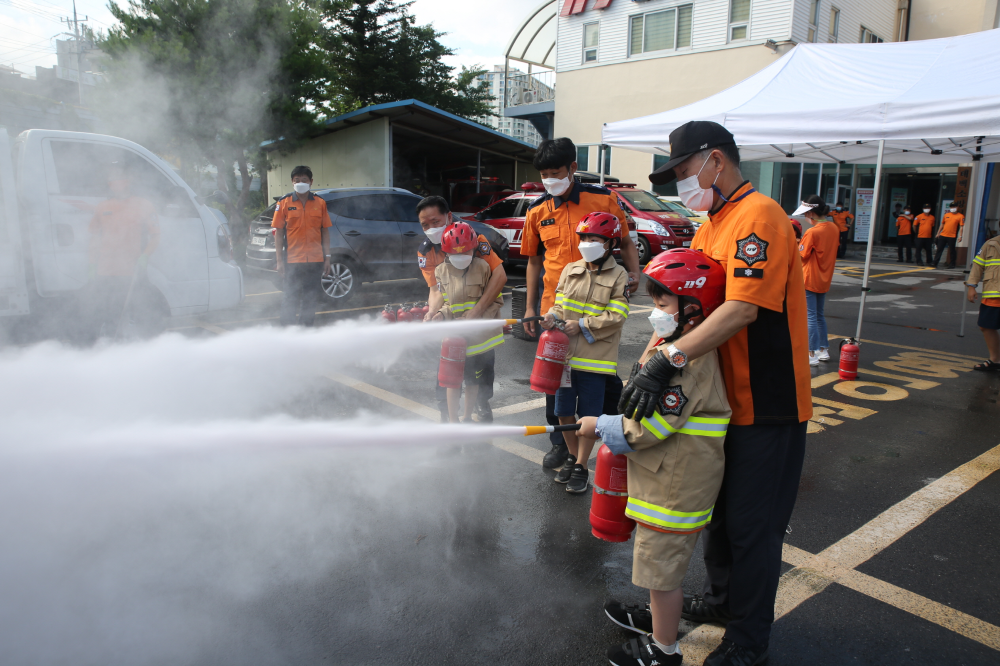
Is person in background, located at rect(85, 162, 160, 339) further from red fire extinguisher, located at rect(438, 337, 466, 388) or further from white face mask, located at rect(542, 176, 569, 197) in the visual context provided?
white face mask, located at rect(542, 176, 569, 197)

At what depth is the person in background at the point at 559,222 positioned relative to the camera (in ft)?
12.2

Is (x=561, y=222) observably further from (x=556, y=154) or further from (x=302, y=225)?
(x=302, y=225)

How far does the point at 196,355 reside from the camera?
18.8ft

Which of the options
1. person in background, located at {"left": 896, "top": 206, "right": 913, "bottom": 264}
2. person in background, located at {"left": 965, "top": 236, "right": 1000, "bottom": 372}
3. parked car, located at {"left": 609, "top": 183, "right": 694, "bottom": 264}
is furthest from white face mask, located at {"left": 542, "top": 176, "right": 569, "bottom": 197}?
person in background, located at {"left": 896, "top": 206, "right": 913, "bottom": 264}

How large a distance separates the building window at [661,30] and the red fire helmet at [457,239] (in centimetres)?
2027

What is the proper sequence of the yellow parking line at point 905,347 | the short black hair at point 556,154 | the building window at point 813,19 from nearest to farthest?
the short black hair at point 556,154
the yellow parking line at point 905,347
the building window at point 813,19

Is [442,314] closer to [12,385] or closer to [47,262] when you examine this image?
[12,385]

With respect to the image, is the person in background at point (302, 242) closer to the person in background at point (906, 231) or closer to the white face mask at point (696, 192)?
the white face mask at point (696, 192)

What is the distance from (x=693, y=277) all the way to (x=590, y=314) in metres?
1.46

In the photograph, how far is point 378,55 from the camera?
28.3 metres

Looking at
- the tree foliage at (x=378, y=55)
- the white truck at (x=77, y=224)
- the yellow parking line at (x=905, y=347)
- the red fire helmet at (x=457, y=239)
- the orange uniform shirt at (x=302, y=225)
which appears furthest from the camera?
the tree foliage at (x=378, y=55)

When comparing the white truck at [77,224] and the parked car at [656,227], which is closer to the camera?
the white truck at [77,224]

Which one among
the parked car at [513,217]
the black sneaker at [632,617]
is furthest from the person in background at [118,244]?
the parked car at [513,217]

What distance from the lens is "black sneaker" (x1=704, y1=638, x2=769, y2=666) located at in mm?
2201
